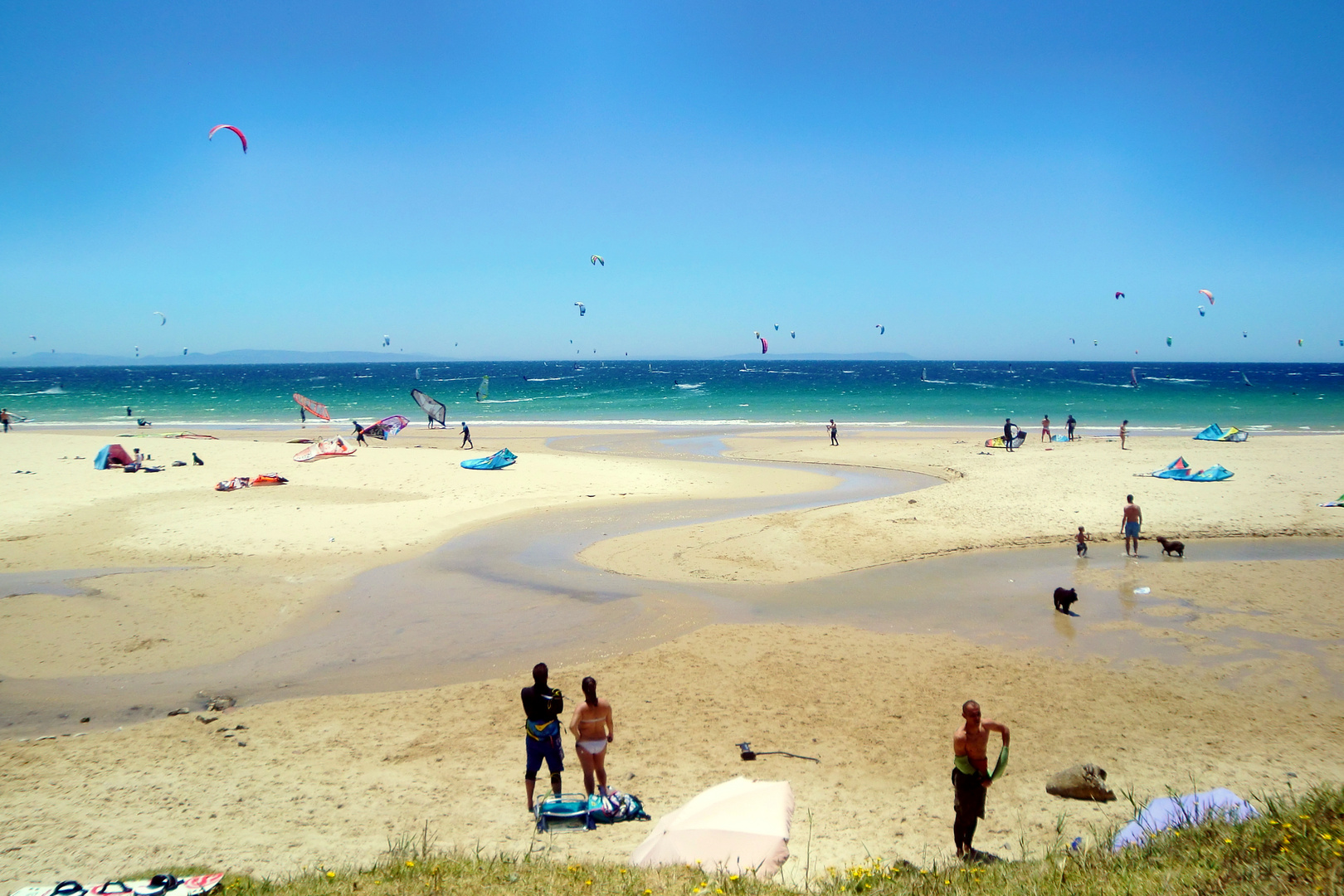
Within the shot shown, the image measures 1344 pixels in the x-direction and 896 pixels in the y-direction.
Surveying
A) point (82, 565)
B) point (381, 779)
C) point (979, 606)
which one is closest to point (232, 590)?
point (82, 565)

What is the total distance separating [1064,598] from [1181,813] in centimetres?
619

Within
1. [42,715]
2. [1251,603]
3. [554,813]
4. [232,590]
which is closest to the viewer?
[554,813]

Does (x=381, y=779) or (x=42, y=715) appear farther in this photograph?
(x=42, y=715)

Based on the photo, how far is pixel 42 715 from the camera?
26.2 feet

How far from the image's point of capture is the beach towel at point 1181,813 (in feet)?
15.7

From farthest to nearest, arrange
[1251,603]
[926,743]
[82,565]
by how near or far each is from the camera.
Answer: [82,565], [1251,603], [926,743]

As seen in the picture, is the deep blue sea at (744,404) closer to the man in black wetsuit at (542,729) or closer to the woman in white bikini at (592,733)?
the woman in white bikini at (592,733)

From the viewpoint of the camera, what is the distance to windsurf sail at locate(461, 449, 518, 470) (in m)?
24.3

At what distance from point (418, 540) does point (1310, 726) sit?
1448 centimetres

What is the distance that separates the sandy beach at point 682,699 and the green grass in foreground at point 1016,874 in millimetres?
780

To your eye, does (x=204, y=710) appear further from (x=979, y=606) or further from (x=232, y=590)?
(x=979, y=606)

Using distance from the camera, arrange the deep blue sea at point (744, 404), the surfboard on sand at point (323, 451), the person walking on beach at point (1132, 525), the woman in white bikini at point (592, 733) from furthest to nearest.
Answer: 1. the deep blue sea at point (744, 404)
2. the surfboard on sand at point (323, 451)
3. the person walking on beach at point (1132, 525)
4. the woman in white bikini at point (592, 733)

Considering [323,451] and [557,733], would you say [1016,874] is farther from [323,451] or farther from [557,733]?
[323,451]

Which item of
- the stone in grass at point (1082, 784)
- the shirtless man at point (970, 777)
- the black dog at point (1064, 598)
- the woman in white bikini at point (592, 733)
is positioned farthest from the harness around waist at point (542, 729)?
the black dog at point (1064, 598)
